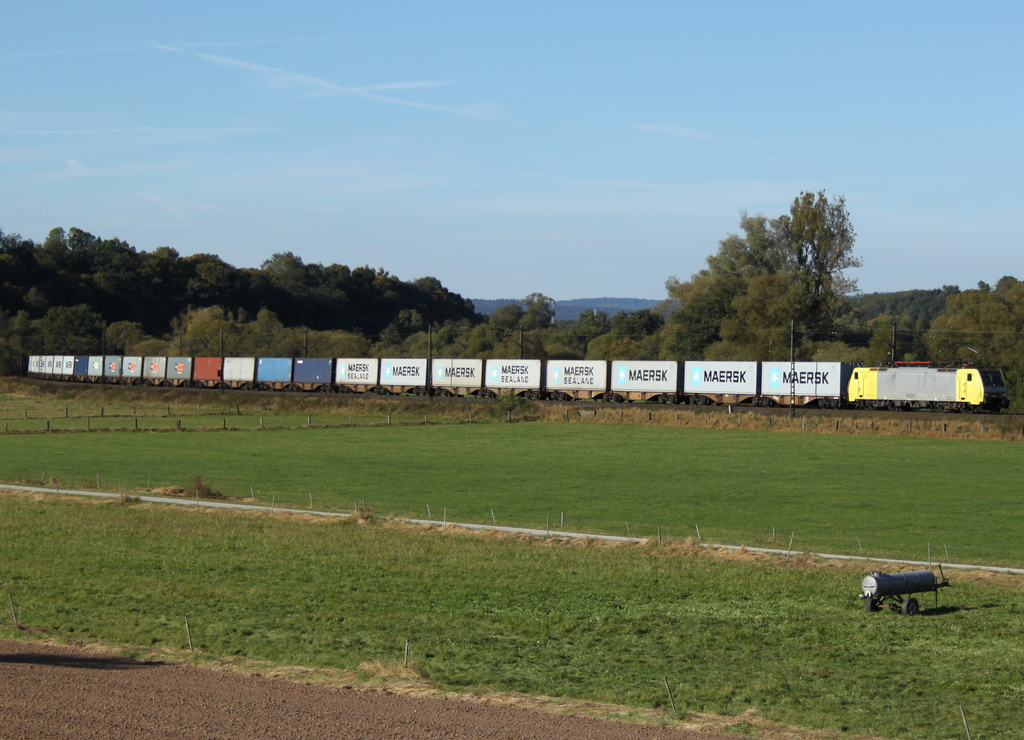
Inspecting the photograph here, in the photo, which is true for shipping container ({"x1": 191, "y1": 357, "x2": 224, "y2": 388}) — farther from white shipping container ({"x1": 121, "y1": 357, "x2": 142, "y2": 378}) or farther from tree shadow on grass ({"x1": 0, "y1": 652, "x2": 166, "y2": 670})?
tree shadow on grass ({"x1": 0, "y1": 652, "x2": 166, "y2": 670})

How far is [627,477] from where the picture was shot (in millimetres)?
46281

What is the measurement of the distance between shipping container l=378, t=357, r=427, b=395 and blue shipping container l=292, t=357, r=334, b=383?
6.70 meters

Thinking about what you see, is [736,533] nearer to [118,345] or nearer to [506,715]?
[506,715]

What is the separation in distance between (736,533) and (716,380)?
52768 mm

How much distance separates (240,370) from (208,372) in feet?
18.7

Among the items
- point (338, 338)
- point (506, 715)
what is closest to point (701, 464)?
point (506, 715)

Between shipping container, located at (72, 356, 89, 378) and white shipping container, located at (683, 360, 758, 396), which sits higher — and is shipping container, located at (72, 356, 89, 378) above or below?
below

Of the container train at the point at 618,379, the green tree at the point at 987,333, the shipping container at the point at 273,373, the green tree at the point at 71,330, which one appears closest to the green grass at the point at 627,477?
the container train at the point at 618,379

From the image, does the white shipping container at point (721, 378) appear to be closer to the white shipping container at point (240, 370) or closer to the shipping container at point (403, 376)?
the shipping container at point (403, 376)

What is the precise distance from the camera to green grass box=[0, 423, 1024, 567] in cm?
3183

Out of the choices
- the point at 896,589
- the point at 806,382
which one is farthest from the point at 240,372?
the point at 896,589

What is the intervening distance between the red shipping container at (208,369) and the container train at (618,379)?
0.37ft

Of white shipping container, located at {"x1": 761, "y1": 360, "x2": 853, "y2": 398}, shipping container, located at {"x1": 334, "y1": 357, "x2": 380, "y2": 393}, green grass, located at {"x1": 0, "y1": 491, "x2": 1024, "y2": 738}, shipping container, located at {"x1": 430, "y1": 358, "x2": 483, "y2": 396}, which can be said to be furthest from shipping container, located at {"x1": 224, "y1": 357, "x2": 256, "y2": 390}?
green grass, located at {"x1": 0, "y1": 491, "x2": 1024, "y2": 738}

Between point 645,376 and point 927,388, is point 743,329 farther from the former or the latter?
point 927,388
